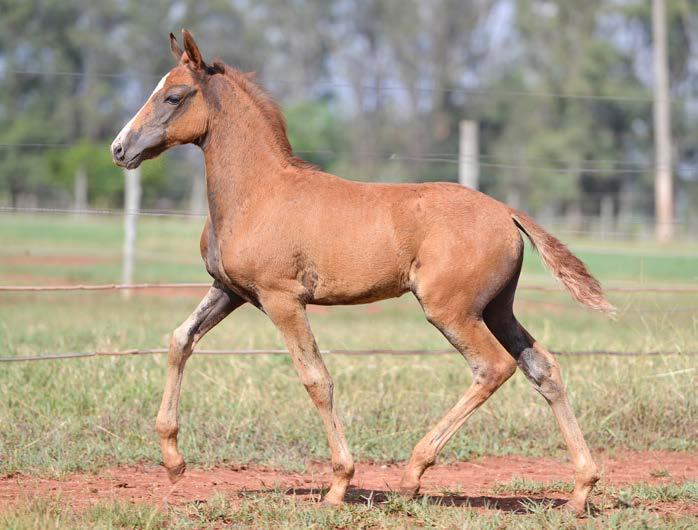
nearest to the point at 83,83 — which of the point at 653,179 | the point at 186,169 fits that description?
the point at 186,169

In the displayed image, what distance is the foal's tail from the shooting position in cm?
509

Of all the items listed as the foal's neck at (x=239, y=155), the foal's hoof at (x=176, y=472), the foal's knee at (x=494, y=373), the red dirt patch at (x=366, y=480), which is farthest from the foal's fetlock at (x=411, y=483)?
the foal's neck at (x=239, y=155)

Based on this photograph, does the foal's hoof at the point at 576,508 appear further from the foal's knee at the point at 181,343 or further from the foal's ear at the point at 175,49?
the foal's ear at the point at 175,49

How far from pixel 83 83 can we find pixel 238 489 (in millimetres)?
46220

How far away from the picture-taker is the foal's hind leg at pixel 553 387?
4.92 meters

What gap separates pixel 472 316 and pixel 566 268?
0.64m

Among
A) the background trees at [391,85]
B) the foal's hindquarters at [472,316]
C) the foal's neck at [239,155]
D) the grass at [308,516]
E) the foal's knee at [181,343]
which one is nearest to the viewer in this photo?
the grass at [308,516]

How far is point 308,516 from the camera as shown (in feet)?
15.1

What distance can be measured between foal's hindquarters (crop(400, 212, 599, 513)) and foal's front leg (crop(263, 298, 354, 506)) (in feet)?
1.14

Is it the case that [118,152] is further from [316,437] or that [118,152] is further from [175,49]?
[316,437]

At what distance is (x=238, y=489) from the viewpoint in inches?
210

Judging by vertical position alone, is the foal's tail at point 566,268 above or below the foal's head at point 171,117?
below

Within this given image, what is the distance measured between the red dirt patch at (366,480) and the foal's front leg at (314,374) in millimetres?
352

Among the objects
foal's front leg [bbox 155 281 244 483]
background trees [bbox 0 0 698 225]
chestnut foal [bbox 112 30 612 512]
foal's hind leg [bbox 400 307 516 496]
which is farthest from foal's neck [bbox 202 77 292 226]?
background trees [bbox 0 0 698 225]
